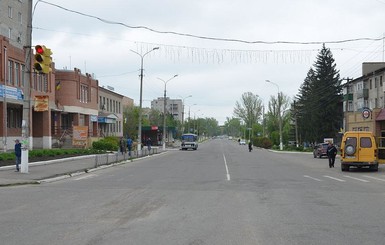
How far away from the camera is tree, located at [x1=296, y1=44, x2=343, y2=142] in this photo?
73312mm

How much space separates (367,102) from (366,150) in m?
42.2

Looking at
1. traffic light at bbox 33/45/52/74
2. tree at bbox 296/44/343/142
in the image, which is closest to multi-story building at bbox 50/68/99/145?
traffic light at bbox 33/45/52/74

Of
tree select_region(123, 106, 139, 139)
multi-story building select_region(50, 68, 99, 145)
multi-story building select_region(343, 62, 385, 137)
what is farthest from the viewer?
tree select_region(123, 106, 139, 139)

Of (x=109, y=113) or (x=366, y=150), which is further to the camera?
(x=109, y=113)

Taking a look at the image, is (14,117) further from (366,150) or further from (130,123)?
(130,123)

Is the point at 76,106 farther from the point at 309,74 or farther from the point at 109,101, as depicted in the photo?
the point at 309,74

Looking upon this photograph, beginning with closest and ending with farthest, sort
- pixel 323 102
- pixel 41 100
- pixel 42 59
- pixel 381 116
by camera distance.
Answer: pixel 42 59 → pixel 41 100 → pixel 381 116 → pixel 323 102

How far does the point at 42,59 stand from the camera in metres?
18.8

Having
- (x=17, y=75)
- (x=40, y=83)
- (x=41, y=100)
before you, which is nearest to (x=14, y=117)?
(x=17, y=75)

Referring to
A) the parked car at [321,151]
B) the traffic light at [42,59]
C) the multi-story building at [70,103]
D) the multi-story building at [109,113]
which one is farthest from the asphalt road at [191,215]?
the multi-story building at [109,113]

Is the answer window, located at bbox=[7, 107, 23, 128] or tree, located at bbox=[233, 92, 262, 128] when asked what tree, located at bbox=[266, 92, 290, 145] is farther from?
window, located at bbox=[7, 107, 23, 128]

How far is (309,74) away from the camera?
278ft

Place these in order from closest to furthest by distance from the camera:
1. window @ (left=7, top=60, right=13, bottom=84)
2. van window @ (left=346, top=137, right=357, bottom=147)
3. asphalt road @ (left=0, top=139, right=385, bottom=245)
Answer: asphalt road @ (left=0, top=139, right=385, bottom=245) → van window @ (left=346, top=137, right=357, bottom=147) → window @ (left=7, top=60, right=13, bottom=84)

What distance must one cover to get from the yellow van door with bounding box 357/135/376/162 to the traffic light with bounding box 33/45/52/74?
18.3 m
